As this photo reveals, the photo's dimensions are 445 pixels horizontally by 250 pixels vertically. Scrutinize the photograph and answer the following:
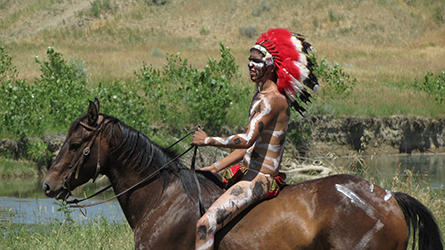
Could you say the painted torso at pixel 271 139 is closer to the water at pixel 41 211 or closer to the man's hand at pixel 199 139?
the man's hand at pixel 199 139

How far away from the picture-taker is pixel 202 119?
16375 millimetres

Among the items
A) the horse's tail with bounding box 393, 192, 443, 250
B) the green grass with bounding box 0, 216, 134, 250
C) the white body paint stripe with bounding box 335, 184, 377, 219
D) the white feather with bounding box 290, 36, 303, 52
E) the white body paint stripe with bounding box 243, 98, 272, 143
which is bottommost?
the green grass with bounding box 0, 216, 134, 250

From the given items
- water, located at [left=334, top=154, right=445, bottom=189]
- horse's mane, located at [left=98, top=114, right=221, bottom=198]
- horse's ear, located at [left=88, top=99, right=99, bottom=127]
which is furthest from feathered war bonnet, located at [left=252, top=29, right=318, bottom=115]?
water, located at [left=334, top=154, right=445, bottom=189]

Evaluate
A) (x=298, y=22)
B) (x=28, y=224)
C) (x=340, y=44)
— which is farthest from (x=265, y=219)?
(x=298, y=22)

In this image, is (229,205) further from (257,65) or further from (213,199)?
(257,65)

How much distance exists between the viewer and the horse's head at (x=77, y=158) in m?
3.96

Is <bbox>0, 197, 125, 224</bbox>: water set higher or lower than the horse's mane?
lower

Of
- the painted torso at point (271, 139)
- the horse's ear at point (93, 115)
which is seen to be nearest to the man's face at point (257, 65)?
the painted torso at point (271, 139)

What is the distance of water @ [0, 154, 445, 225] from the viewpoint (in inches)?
366

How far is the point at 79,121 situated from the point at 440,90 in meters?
21.8

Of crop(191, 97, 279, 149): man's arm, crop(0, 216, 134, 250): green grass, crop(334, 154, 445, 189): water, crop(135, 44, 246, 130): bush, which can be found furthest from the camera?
crop(135, 44, 246, 130): bush

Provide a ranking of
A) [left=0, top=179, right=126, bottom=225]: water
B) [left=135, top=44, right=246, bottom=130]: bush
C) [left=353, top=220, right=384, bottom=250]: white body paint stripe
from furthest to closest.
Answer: [left=135, top=44, right=246, bottom=130]: bush → [left=0, top=179, right=126, bottom=225]: water → [left=353, top=220, right=384, bottom=250]: white body paint stripe

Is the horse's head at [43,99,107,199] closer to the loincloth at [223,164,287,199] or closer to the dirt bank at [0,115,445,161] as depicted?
the loincloth at [223,164,287,199]

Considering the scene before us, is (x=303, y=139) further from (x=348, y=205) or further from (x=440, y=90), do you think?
(x=348, y=205)
